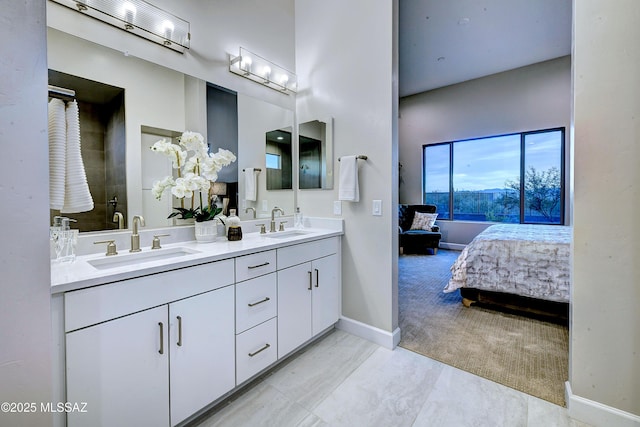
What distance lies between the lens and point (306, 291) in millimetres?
2023

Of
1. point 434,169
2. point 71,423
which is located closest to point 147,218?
point 71,423

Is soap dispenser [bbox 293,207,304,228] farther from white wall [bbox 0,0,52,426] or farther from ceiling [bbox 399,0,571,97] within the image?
ceiling [bbox 399,0,571,97]

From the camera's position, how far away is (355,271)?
232 cm

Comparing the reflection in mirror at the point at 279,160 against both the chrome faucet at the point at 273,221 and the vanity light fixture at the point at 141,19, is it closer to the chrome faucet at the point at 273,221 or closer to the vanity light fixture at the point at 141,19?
the chrome faucet at the point at 273,221

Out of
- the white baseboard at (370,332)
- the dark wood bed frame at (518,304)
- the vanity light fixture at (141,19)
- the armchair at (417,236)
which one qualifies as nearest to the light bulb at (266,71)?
the vanity light fixture at (141,19)

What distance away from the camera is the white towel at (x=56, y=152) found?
1179 millimetres

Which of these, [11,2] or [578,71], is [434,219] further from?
[11,2]

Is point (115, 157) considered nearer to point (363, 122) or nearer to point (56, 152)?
point (56, 152)

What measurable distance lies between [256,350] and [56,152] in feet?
4.61

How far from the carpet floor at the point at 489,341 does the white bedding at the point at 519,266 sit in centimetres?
28

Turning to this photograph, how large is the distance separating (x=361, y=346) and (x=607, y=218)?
5.58 ft

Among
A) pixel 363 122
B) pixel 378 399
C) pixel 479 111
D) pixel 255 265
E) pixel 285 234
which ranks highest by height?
pixel 479 111

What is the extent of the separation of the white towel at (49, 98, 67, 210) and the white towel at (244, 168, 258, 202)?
1201 millimetres

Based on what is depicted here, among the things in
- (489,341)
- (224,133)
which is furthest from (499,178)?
(224,133)
